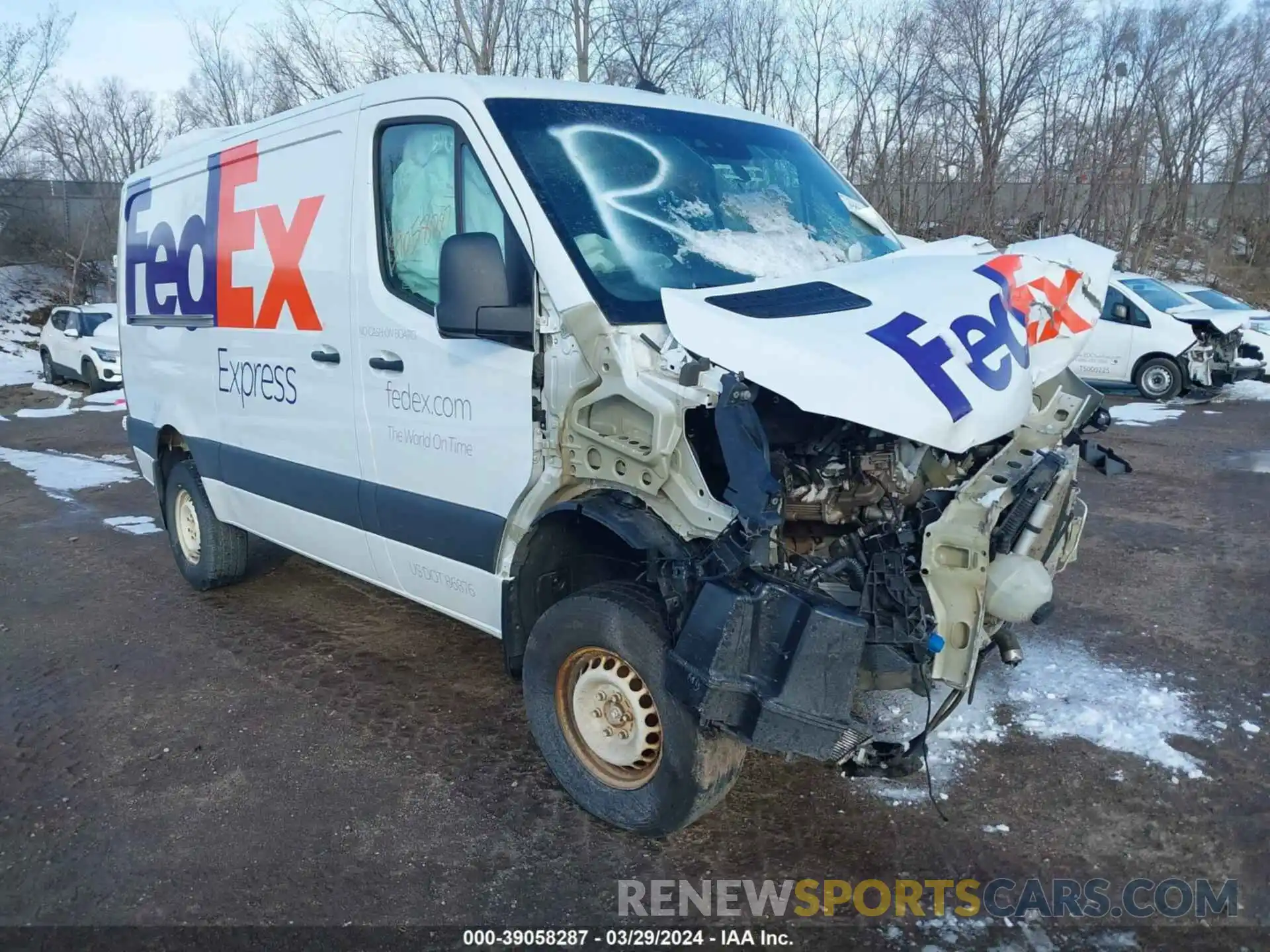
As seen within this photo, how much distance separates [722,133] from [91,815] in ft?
12.3

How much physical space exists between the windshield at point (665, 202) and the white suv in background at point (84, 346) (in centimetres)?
1572

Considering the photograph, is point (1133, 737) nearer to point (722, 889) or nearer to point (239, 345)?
point (722, 889)

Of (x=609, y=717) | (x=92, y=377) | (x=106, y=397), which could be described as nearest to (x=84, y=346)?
(x=92, y=377)

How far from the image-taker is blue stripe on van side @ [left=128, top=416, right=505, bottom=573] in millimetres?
3840

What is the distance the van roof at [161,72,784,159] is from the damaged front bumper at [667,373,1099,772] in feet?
7.01

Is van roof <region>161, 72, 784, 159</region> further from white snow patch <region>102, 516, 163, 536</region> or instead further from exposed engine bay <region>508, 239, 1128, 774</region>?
white snow patch <region>102, 516, 163, 536</region>

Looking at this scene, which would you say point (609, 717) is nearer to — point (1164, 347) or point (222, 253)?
point (222, 253)

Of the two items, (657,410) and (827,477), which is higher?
(657,410)

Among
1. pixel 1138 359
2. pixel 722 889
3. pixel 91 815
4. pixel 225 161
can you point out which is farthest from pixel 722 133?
pixel 1138 359

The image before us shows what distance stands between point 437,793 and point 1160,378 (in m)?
13.5

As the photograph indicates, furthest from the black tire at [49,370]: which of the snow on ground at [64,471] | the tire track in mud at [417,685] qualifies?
the tire track in mud at [417,685]

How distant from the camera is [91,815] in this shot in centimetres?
366

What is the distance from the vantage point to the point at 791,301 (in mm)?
3098

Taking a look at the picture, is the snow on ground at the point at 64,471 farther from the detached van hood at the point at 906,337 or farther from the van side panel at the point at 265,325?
the detached van hood at the point at 906,337
